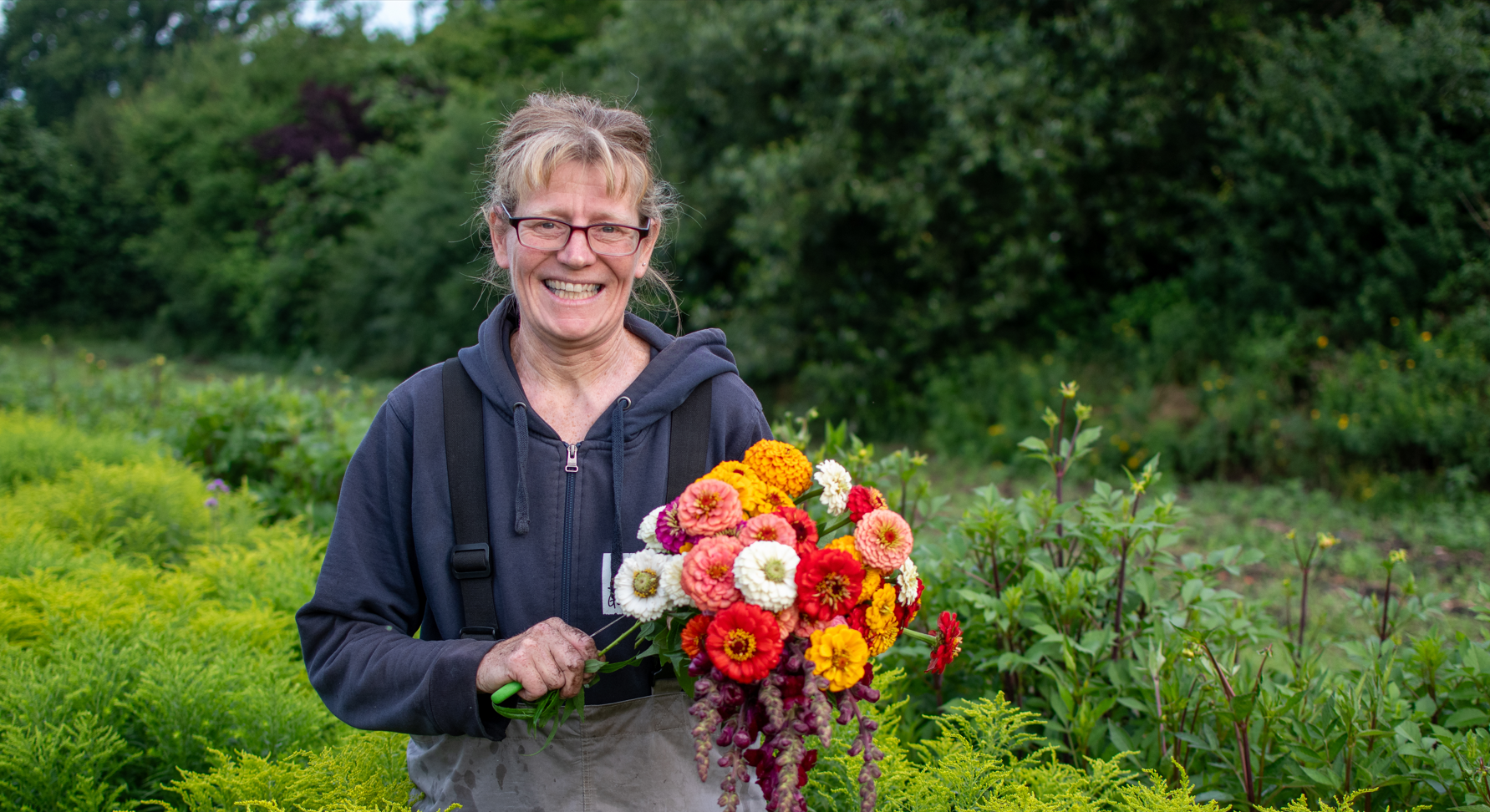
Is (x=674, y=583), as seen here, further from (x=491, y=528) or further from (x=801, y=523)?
(x=491, y=528)

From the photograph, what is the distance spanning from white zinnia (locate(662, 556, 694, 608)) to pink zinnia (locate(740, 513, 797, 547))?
10 cm

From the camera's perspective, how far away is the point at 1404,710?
209 cm

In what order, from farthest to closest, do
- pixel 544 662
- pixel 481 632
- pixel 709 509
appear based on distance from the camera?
pixel 481 632 < pixel 544 662 < pixel 709 509

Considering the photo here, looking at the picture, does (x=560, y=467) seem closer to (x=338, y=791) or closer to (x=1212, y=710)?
(x=338, y=791)

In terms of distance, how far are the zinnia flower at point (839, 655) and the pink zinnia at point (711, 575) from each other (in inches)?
5.0

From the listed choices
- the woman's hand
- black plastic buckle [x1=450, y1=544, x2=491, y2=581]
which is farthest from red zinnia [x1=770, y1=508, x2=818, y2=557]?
black plastic buckle [x1=450, y1=544, x2=491, y2=581]

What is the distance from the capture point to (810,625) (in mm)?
1315

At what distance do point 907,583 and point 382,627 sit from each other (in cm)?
95

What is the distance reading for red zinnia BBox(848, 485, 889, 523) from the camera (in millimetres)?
1441

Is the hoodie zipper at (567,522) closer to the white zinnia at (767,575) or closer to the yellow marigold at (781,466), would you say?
the yellow marigold at (781,466)

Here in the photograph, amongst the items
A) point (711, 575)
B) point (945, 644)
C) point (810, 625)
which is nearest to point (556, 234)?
point (711, 575)

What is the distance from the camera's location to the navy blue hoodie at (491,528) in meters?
1.69

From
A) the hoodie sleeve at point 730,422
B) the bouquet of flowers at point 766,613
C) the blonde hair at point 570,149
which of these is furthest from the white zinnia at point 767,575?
the blonde hair at point 570,149

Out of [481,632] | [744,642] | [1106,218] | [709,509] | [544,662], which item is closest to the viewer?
[744,642]
